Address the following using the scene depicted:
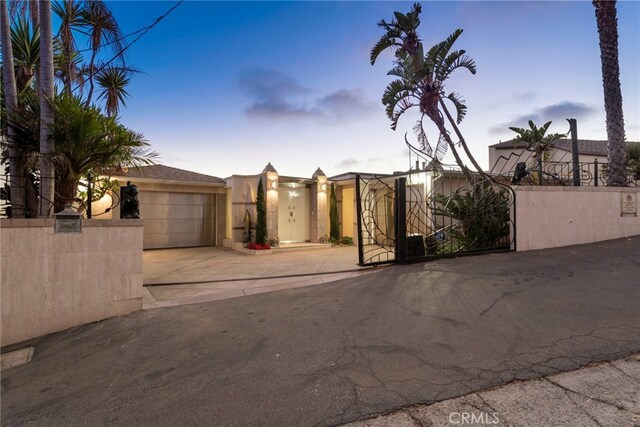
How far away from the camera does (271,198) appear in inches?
506

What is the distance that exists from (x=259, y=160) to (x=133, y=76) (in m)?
8.59

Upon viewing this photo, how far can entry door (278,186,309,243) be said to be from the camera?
14.5m

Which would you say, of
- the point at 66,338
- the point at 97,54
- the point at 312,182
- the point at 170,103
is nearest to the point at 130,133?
the point at 66,338

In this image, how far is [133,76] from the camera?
9.32m

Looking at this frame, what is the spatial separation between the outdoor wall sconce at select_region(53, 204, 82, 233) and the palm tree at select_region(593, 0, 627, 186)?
12793 millimetres

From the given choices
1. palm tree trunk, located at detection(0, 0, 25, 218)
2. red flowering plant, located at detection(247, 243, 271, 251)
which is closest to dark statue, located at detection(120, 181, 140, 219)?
palm tree trunk, located at detection(0, 0, 25, 218)

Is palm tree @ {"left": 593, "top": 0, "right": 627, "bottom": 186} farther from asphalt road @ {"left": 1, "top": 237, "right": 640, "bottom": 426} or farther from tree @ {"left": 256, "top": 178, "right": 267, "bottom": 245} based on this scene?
tree @ {"left": 256, "top": 178, "right": 267, "bottom": 245}

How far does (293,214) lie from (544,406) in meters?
12.8

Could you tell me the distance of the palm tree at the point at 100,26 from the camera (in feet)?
24.3

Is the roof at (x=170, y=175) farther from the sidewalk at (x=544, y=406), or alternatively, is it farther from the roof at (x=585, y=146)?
the roof at (x=585, y=146)

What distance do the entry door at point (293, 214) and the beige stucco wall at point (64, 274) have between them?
31.6ft

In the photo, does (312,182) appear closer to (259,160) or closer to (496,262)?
(259,160)

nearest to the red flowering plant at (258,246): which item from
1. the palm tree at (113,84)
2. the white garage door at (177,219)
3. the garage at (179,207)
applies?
the garage at (179,207)

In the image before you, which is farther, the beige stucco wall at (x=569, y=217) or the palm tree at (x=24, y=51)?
the beige stucco wall at (x=569, y=217)
